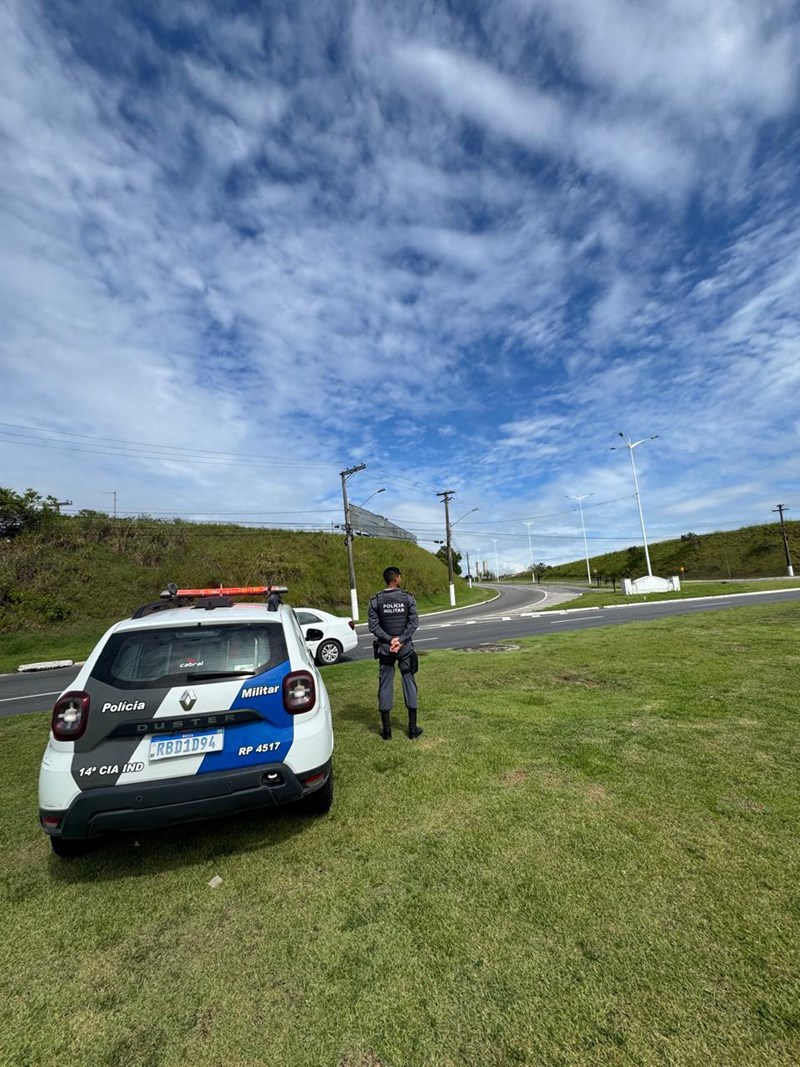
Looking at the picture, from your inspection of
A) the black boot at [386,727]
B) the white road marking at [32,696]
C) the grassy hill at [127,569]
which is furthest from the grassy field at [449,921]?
the grassy hill at [127,569]

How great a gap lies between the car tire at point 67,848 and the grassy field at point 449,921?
3.0 inches

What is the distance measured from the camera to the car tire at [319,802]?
3.47m

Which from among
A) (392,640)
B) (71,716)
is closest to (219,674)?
(71,716)

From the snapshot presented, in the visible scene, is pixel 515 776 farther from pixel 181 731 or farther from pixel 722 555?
pixel 722 555

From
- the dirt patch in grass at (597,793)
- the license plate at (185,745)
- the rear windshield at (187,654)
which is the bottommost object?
the dirt patch in grass at (597,793)

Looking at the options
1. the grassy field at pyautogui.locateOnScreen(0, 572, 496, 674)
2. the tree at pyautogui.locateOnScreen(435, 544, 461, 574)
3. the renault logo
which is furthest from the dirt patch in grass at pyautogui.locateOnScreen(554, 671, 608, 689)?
the tree at pyautogui.locateOnScreen(435, 544, 461, 574)

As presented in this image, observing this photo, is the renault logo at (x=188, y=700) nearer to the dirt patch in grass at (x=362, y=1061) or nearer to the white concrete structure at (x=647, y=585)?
the dirt patch in grass at (x=362, y=1061)

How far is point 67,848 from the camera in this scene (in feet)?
10.2

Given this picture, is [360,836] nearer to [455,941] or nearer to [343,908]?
[343,908]

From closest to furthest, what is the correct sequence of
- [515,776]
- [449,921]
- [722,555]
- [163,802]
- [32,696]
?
[449,921]
[163,802]
[515,776]
[32,696]
[722,555]

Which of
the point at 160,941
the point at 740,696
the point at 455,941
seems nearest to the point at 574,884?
the point at 455,941

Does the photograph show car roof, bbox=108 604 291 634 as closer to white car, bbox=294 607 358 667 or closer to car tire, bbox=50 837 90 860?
car tire, bbox=50 837 90 860

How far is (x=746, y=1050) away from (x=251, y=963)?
1.97m

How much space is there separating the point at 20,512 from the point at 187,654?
2810cm
